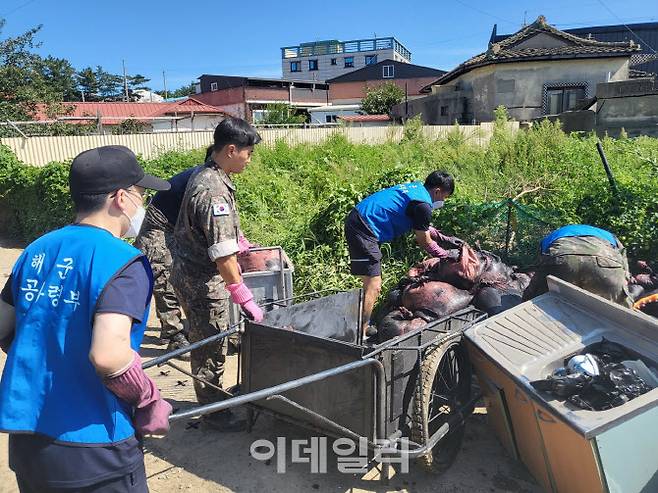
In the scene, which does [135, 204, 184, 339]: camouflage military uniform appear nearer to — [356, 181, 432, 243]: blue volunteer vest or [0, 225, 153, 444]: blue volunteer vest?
[356, 181, 432, 243]: blue volunteer vest

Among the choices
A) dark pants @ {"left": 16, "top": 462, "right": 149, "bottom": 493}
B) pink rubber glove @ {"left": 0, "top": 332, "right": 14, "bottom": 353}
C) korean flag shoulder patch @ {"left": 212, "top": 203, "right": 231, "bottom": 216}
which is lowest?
dark pants @ {"left": 16, "top": 462, "right": 149, "bottom": 493}

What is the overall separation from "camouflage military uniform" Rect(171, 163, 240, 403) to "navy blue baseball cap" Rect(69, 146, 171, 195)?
4.38 ft

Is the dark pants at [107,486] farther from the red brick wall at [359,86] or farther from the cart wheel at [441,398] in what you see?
the red brick wall at [359,86]

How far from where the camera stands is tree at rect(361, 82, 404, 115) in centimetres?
3416

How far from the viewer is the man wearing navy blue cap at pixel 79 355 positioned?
150 centimetres

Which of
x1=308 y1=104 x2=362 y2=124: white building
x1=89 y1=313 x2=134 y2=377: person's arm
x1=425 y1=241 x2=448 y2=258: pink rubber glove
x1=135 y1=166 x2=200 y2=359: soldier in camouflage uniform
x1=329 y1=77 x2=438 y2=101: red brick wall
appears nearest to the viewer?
x1=89 y1=313 x2=134 y2=377: person's arm

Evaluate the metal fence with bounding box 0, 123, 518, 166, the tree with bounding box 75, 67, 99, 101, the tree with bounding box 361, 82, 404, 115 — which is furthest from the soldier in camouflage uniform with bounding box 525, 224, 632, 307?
the tree with bounding box 75, 67, 99, 101

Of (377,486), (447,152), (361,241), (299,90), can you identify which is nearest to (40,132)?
(447,152)

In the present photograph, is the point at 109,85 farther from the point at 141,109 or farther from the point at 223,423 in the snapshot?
the point at 223,423

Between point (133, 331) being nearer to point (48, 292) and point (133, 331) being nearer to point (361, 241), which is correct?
point (48, 292)

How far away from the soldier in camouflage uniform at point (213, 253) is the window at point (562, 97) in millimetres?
19090

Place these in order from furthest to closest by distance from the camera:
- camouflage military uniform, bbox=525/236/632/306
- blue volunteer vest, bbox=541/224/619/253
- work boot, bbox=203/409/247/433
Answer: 1. blue volunteer vest, bbox=541/224/619/253
2. camouflage military uniform, bbox=525/236/632/306
3. work boot, bbox=203/409/247/433

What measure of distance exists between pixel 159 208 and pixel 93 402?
2.91 metres

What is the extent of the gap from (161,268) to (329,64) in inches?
2485
